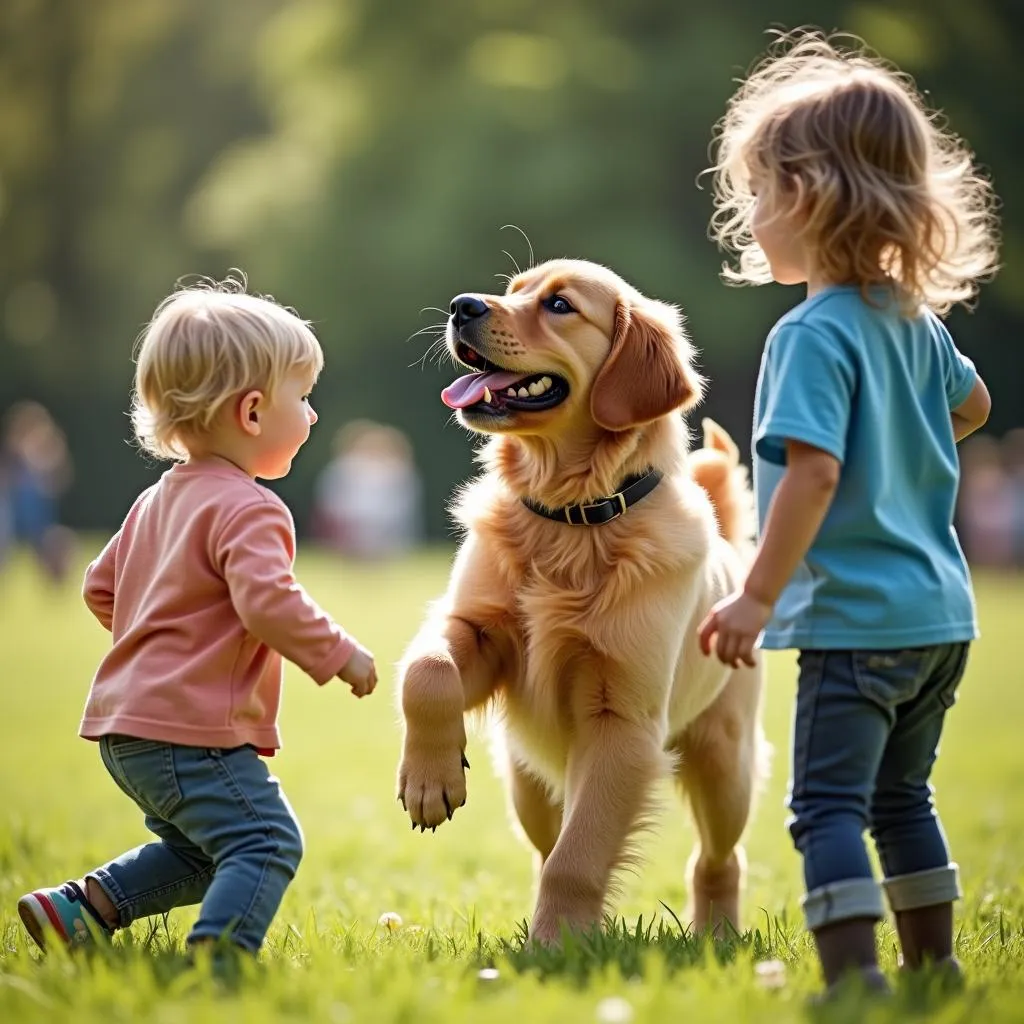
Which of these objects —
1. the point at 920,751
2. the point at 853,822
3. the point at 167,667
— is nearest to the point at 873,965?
the point at 853,822

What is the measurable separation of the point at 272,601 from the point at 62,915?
921 mm

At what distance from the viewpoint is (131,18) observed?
4119 cm

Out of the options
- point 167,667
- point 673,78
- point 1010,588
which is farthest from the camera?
point 673,78

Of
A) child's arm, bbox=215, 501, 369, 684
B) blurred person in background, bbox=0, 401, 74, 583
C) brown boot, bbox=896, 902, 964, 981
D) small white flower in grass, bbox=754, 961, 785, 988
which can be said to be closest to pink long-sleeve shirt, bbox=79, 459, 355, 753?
Answer: child's arm, bbox=215, 501, 369, 684

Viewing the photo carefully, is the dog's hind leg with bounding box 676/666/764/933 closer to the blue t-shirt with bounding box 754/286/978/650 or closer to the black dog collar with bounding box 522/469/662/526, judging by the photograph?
the black dog collar with bounding box 522/469/662/526

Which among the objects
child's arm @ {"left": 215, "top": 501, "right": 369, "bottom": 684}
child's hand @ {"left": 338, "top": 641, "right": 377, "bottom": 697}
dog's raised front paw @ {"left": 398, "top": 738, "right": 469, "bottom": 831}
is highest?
child's arm @ {"left": 215, "top": 501, "right": 369, "bottom": 684}

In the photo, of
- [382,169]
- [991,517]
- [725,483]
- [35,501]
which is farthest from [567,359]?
[382,169]

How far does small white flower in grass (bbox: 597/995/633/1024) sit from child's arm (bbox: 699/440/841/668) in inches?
28.9

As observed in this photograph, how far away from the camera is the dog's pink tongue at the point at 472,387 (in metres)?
4.16

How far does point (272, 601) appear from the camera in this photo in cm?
316

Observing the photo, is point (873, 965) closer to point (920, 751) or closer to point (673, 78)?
point (920, 751)

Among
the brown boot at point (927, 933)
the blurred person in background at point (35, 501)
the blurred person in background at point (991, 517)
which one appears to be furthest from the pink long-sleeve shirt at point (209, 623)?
the blurred person in background at point (991, 517)

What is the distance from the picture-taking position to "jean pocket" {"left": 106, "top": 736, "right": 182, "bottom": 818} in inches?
A: 127

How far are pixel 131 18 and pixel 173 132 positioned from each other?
10.7 ft
